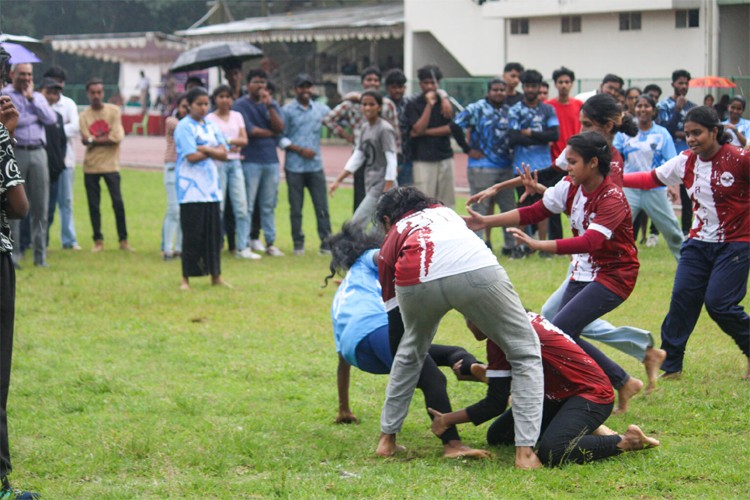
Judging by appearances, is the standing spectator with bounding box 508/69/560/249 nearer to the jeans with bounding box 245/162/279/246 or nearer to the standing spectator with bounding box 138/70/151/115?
the jeans with bounding box 245/162/279/246

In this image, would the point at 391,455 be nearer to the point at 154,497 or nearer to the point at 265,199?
the point at 154,497

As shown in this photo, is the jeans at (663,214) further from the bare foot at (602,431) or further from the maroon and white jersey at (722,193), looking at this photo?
the bare foot at (602,431)

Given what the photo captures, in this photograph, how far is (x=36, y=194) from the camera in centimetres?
1214

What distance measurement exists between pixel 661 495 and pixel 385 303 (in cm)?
169

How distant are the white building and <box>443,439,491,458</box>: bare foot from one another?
775 inches

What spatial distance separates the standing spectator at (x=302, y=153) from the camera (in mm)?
13305

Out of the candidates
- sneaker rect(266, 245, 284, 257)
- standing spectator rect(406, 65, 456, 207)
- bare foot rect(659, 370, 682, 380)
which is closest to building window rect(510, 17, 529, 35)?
standing spectator rect(406, 65, 456, 207)

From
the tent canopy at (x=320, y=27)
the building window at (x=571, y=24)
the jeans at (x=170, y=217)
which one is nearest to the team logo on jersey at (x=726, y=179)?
the jeans at (x=170, y=217)

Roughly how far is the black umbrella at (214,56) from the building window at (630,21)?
1626 centimetres

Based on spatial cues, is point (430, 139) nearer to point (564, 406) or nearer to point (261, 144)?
point (261, 144)

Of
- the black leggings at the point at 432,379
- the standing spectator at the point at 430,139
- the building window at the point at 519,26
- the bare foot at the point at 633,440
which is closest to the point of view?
the bare foot at the point at 633,440

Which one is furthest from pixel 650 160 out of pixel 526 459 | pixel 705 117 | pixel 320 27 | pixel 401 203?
pixel 320 27

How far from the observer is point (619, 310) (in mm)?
9609

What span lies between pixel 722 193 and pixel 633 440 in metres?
2.23
